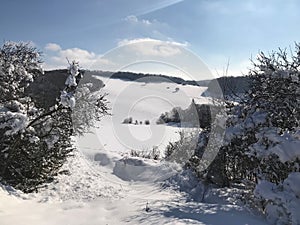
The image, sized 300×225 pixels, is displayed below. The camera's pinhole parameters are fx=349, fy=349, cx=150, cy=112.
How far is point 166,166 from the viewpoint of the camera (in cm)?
1347

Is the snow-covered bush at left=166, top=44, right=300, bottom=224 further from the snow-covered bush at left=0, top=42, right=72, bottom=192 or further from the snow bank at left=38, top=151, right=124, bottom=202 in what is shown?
the snow-covered bush at left=0, top=42, right=72, bottom=192

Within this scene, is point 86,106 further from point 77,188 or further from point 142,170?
point 142,170

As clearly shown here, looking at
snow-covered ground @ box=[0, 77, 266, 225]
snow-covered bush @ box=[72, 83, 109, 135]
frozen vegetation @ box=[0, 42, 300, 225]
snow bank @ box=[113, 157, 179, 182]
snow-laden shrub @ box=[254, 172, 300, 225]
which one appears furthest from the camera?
snow bank @ box=[113, 157, 179, 182]

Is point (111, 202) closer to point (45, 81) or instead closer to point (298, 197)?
point (298, 197)

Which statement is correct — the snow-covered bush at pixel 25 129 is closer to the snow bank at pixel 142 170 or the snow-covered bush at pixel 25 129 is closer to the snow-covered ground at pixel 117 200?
the snow-covered ground at pixel 117 200

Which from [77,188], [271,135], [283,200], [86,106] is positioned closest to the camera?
[283,200]

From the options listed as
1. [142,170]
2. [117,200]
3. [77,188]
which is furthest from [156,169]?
[117,200]

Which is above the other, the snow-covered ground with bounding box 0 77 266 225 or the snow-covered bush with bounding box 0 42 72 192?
the snow-covered bush with bounding box 0 42 72 192

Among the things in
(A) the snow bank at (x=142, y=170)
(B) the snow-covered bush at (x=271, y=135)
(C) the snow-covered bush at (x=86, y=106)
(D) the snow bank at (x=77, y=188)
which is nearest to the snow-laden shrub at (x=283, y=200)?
(B) the snow-covered bush at (x=271, y=135)

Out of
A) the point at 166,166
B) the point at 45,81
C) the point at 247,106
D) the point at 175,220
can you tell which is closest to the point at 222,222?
the point at 175,220

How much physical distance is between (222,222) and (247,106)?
12.2 feet

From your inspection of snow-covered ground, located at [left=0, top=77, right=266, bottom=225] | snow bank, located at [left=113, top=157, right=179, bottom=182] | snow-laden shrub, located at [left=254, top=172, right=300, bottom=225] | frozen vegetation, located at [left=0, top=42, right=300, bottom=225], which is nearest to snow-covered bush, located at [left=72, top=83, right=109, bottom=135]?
frozen vegetation, located at [left=0, top=42, right=300, bottom=225]

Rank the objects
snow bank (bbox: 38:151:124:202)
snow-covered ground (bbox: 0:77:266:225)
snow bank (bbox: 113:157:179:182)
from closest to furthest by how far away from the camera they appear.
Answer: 1. snow-covered ground (bbox: 0:77:266:225)
2. snow bank (bbox: 38:151:124:202)
3. snow bank (bbox: 113:157:179:182)

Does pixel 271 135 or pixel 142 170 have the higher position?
pixel 271 135
